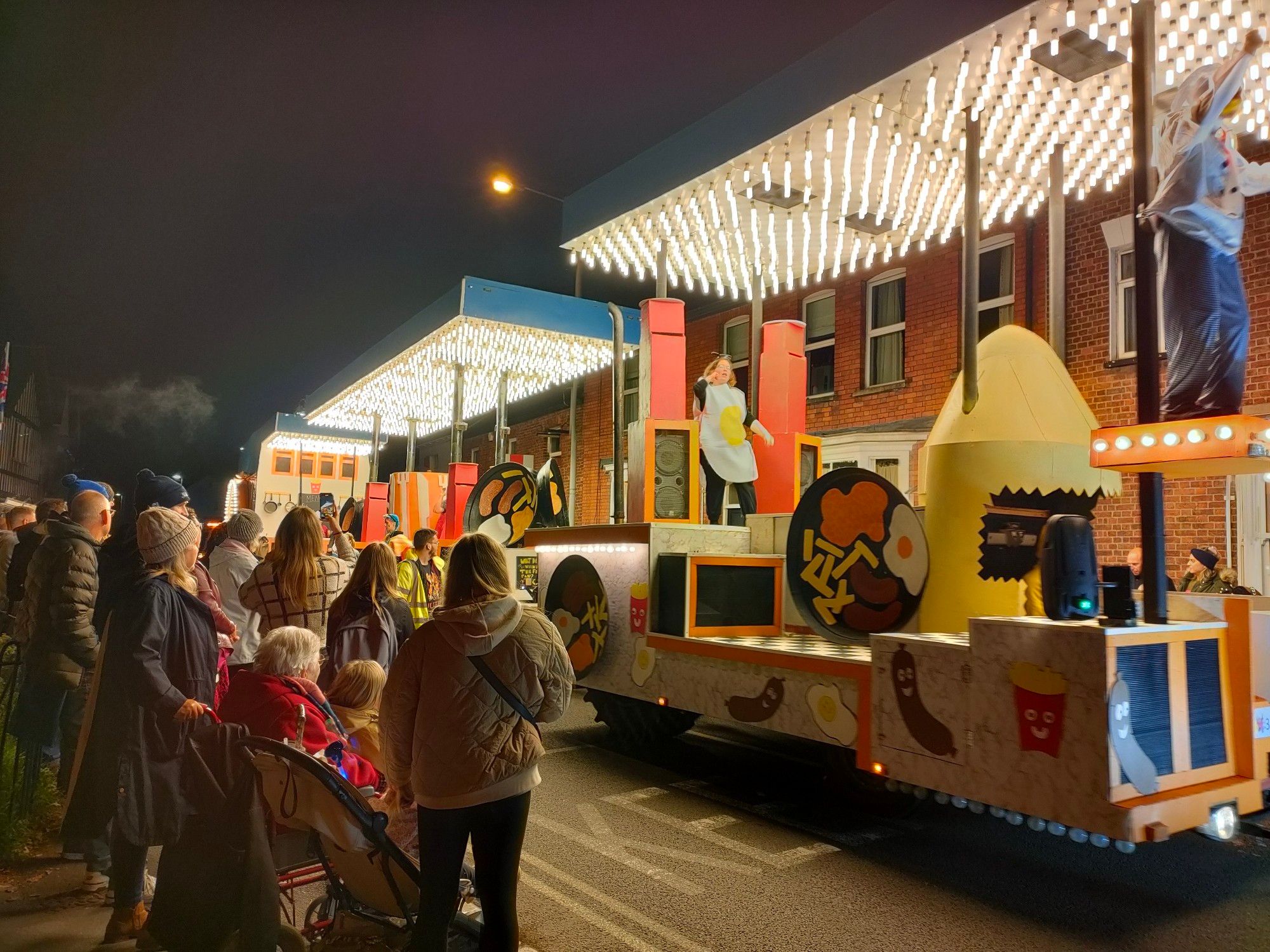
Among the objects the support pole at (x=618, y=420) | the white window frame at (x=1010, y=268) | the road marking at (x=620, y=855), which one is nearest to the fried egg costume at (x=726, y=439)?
the support pole at (x=618, y=420)

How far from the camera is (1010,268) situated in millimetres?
11969

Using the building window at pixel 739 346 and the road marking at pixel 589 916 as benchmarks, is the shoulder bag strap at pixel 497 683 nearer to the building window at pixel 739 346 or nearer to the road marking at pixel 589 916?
the road marking at pixel 589 916

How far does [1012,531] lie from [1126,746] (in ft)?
6.87

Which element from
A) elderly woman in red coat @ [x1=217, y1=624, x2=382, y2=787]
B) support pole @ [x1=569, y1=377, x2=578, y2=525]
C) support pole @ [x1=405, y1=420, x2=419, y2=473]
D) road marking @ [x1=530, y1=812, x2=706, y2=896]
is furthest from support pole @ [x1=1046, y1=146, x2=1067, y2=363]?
support pole @ [x1=405, y1=420, x2=419, y2=473]

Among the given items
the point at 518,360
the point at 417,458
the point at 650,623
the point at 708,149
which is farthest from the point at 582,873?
the point at 417,458

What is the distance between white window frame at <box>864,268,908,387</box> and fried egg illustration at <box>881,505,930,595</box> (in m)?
8.13

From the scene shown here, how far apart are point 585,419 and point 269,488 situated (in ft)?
32.1

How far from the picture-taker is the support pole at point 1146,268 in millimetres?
4406

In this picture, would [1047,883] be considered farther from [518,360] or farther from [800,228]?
[518,360]

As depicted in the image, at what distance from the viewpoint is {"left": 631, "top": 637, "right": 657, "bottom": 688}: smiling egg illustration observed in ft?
22.0

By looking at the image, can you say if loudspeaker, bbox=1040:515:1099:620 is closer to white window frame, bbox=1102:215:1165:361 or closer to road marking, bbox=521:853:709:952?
road marking, bbox=521:853:709:952

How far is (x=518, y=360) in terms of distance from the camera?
14.4 metres

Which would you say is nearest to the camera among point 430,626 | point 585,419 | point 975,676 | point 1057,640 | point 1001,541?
point 430,626

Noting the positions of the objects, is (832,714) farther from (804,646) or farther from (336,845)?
(336,845)
